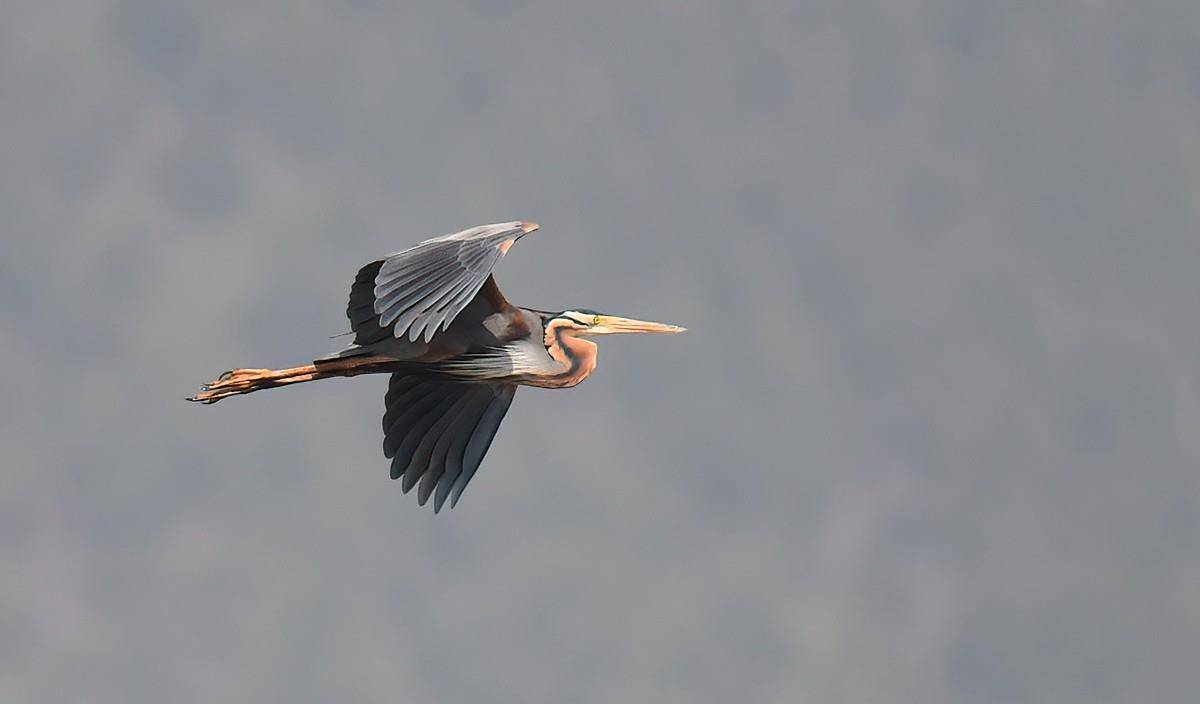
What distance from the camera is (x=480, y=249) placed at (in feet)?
44.9

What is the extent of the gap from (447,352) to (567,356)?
3.09ft

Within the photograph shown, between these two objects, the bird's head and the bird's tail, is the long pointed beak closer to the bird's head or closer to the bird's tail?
the bird's head

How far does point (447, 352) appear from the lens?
15.0 meters

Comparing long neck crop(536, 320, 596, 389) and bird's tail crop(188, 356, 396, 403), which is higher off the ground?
long neck crop(536, 320, 596, 389)

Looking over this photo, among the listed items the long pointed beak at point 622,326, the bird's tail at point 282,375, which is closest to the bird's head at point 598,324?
the long pointed beak at point 622,326

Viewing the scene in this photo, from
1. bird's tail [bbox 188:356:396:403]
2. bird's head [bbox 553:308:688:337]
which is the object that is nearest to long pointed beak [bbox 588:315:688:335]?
bird's head [bbox 553:308:688:337]

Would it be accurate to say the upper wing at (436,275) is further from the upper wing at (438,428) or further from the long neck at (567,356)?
the upper wing at (438,428)

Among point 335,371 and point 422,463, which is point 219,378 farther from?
point 422,463

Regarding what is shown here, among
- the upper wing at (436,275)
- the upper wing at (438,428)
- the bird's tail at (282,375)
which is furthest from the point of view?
the upper wing at (438,428)

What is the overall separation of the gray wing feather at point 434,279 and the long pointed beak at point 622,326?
1.95 m

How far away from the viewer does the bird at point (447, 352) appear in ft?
43.9

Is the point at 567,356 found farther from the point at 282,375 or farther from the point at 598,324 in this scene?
the point at 282,375

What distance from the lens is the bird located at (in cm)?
1338

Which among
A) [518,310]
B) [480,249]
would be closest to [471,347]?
[518,310]
